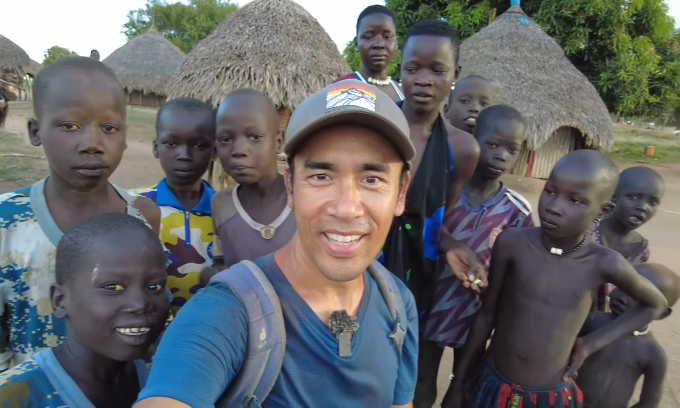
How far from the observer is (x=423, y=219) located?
2135 mm

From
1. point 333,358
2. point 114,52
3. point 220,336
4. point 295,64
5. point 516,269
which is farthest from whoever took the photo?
point 114,52

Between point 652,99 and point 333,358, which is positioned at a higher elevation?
point 652,99

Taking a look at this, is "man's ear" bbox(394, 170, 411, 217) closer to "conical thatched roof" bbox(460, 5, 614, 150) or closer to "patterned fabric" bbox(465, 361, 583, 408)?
"patterned fabric" bbox(465, 361, 583, 408)

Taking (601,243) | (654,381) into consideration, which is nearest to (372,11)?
(601,243)

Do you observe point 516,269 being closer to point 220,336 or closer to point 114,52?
point 220,336

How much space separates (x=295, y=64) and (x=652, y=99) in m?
12.2

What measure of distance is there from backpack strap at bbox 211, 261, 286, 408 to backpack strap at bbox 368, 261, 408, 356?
14.1 inches

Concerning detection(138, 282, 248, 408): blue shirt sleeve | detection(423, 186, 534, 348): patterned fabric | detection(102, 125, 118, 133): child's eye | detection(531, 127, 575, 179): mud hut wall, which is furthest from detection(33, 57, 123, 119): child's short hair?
detection(531, 127, 575, 179): mud hut wall

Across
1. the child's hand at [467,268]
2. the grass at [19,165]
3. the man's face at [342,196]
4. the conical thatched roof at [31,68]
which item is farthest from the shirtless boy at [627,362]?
the conical thatched roof at [31,68]

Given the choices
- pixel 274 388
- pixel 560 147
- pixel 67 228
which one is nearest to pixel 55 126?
pixel 67 228

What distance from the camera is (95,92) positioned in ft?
5.01

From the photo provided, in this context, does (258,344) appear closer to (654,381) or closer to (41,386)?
(41,386)

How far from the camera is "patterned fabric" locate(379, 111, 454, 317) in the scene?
2131 millimetres

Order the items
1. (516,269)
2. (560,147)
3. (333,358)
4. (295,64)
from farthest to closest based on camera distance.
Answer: (560,147) < (295,64) < (516,269) < (333,358)
